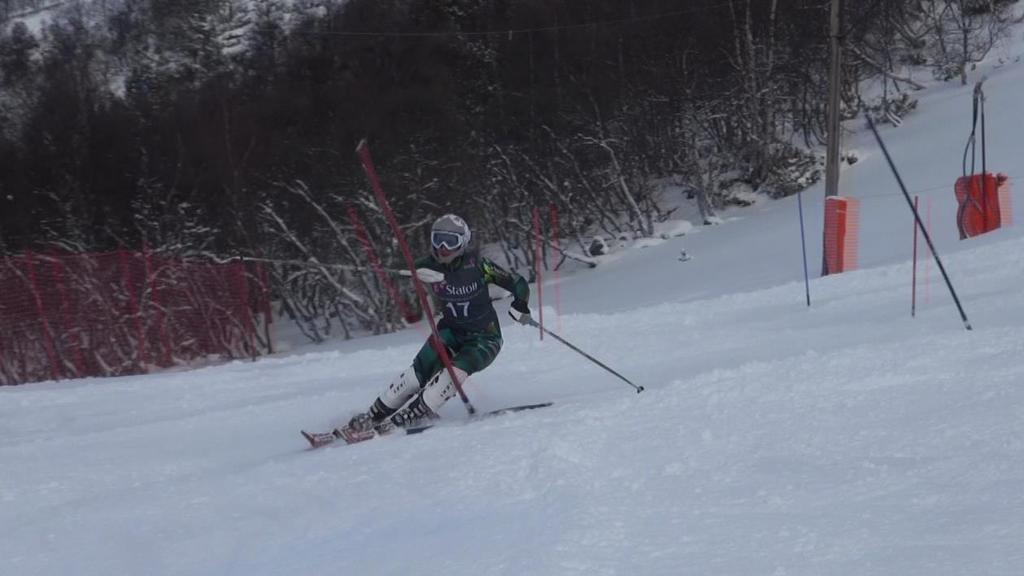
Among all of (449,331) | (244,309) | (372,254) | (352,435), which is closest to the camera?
(352,435)

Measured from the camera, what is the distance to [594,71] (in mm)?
31562

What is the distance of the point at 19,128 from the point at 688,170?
19977 millimetres

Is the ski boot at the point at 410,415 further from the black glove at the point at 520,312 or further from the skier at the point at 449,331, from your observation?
the black glove at the point at 520,312

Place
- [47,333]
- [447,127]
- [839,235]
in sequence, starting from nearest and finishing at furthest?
[839,235] → [47,333] → [447,127]

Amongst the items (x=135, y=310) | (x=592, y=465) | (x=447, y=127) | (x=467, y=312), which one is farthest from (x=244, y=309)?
(x=592, y=465)

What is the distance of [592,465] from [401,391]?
2.21 m

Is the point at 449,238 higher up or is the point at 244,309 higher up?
the point at 449,238

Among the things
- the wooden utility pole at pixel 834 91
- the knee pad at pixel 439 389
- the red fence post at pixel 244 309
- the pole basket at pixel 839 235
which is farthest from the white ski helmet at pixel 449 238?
the red fence post at pixel 244 309

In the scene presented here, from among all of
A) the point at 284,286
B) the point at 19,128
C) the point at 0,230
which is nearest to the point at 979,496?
the point at 284,286

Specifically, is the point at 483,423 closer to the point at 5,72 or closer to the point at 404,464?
the point at 404,464

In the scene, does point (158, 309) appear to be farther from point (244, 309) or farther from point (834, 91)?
point (834, 91)

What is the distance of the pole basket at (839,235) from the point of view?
48.3 ft

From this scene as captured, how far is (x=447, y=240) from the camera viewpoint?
6.81 meters

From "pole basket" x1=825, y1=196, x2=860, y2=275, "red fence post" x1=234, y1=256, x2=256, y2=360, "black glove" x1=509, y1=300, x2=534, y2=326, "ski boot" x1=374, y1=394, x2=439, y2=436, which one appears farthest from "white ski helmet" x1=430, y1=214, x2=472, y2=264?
"red fence post" x1=234, y1=256, x2=256, y2=360
